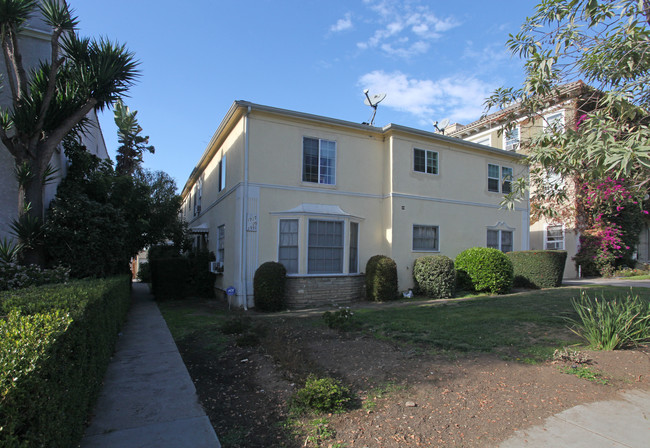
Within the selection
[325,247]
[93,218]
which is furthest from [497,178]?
[93,218]

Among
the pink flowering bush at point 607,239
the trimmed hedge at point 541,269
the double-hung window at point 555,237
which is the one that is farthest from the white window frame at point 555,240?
the trimmed hedge at point 541,269

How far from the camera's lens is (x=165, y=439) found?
349 centimetres

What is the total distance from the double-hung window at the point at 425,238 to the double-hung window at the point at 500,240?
112 inches

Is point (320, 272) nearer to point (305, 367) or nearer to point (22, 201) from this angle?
point (305, 367)

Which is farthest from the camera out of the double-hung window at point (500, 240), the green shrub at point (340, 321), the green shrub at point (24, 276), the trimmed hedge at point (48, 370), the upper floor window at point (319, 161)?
the double-hung window at point (500, 240)

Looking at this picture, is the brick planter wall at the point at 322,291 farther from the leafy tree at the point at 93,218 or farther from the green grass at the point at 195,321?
the leafy tree at the point at 93,218

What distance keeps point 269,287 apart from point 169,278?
5039 mm

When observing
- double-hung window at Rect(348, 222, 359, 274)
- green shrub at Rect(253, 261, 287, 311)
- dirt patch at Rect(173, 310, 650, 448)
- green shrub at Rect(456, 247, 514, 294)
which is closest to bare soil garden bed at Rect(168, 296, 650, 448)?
dirt patch at Rect(173, 310, 650, 448)

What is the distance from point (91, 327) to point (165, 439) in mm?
1440

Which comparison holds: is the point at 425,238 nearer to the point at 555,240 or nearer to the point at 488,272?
the point at 488,272

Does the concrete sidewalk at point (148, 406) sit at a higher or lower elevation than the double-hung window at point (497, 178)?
lower

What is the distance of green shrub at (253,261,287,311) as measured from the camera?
10656 millimetres

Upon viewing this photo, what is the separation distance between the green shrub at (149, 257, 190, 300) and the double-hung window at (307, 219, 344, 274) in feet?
16.9

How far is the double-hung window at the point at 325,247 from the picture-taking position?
11922 millimetres
